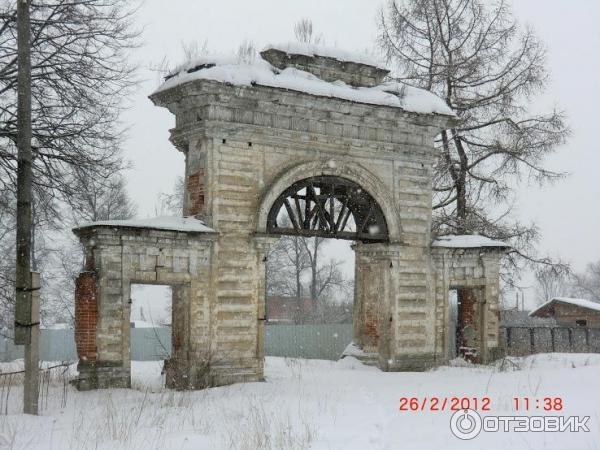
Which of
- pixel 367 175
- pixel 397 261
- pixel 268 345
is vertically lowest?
pixel 268 345

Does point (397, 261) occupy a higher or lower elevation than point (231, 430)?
higher

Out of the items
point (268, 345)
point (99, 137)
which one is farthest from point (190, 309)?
point (268, 345)

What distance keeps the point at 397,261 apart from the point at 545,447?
9.58m

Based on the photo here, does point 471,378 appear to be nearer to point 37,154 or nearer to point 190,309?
point 190,309

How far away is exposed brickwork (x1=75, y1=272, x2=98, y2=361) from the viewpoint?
13.0 m

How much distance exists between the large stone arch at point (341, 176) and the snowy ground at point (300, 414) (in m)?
3.11

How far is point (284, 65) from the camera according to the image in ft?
50.9

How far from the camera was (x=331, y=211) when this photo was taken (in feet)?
53.0

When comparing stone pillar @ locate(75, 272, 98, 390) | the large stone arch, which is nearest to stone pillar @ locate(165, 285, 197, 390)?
stone pillar @ locate(75, 272, 98, 390)

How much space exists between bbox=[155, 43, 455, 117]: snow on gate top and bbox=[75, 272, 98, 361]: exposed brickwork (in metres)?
3.98

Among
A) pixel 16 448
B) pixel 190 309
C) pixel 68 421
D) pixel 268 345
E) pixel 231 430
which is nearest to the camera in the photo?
pixel 16 448

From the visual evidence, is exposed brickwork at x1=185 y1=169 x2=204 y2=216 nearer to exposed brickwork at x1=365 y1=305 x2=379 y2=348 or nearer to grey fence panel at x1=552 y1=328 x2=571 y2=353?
exposed brickwork at x1=365 y1=305 x2=379 y2=348

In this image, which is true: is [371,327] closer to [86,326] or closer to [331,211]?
[331,211]

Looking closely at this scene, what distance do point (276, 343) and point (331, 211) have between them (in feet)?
44.4
